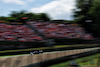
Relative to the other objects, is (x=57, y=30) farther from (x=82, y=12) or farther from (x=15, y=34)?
(x=82, y=12)

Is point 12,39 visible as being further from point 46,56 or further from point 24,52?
point 46,56

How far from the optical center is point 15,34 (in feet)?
77.8

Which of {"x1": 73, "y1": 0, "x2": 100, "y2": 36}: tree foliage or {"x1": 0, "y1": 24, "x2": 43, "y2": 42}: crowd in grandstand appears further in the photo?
{"x1": 73, "y1": 0, "x2": 100, "y2": 36}: tree foliage

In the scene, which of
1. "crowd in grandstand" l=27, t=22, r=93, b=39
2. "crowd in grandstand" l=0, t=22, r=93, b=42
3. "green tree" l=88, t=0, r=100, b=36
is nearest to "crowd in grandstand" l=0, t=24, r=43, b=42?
"crowd in grandstand" l=0, t=22, r=93, b=42

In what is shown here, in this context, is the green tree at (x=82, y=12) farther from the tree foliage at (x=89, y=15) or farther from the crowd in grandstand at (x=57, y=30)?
the crowd in grandstand at (x=57, y=30)

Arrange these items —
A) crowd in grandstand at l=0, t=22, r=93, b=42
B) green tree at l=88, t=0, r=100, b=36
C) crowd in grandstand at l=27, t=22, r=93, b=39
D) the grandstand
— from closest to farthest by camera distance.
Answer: the grandstand
crowd in grandstand at l=0, t=22, r=93, b=42
crowd in grandstand at l=27, t=22, r=93, b=39
green tree at l=88, t=0, r=100, b=36

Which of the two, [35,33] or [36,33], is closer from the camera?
[35,33]

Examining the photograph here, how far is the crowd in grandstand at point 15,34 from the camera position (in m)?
22.5

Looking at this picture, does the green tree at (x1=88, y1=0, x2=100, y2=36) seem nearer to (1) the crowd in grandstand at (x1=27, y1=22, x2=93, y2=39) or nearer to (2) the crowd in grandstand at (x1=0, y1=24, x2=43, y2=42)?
(1) the crowd in grandstand at (x1=27, y1=22, x2=93, y2=39)

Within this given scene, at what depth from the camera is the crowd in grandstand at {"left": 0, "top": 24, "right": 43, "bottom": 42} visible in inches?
885

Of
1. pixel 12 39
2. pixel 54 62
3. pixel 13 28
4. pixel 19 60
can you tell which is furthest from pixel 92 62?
pixel 13 28

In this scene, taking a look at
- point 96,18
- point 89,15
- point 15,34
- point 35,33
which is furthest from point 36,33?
point 89,15

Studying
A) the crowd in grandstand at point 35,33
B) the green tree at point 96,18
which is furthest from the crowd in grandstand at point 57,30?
the green tree at point 96,18

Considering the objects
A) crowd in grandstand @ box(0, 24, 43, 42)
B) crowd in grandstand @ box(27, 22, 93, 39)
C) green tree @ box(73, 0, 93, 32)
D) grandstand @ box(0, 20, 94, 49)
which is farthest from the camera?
green tree @ box(73, 0, 93, 32)
